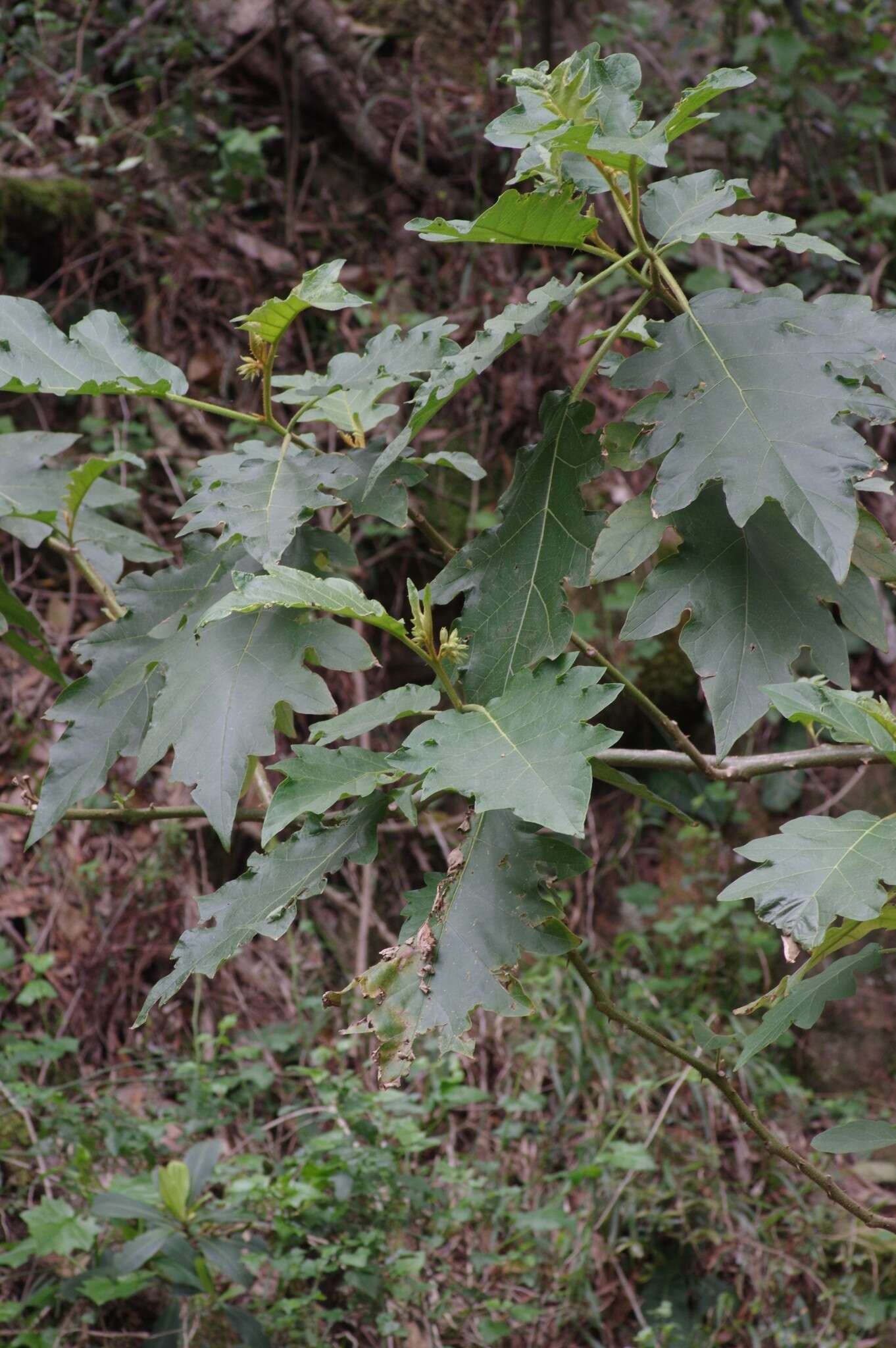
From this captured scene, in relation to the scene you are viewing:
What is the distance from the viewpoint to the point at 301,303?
1121 millimetres

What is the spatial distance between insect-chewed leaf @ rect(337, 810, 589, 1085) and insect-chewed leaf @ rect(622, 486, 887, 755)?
19cm

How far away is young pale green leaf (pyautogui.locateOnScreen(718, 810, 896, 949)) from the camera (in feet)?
2.61

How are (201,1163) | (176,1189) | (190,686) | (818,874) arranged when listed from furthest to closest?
(201,1163)
(176,1189)
(190,686)
(818,874)

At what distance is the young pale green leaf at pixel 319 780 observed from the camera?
0.93m

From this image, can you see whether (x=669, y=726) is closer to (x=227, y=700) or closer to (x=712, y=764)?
(x=712, y=764)

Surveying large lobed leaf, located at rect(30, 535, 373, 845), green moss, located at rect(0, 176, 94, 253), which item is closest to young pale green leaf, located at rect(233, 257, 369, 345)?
large lobed leaf, located at rect(30, 535, 373, 845)

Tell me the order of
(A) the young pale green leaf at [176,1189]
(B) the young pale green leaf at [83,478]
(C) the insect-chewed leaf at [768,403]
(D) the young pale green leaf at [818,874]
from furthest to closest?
(A) the young pale green leaf at [176,1189] → (B) the young pale green leaf at [83,478] → (C) the insect-chewed leaf at [768,403] → (D) the young pale green leaf at [818,874]

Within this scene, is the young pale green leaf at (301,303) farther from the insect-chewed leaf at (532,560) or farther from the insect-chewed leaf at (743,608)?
the insect-chewed leaf at (743,608)

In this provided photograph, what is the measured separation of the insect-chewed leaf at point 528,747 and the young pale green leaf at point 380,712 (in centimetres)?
6

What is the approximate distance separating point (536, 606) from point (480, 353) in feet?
0.75

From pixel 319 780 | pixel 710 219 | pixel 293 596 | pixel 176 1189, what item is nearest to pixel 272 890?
pixel 319 780

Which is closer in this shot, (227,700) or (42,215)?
(227,700)

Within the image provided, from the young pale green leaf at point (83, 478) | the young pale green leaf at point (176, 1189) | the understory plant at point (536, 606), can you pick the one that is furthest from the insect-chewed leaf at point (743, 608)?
the young pale green leaf at point (176, 1189)

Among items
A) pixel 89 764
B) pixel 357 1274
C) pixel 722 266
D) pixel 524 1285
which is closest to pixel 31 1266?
pixel 357 1274
